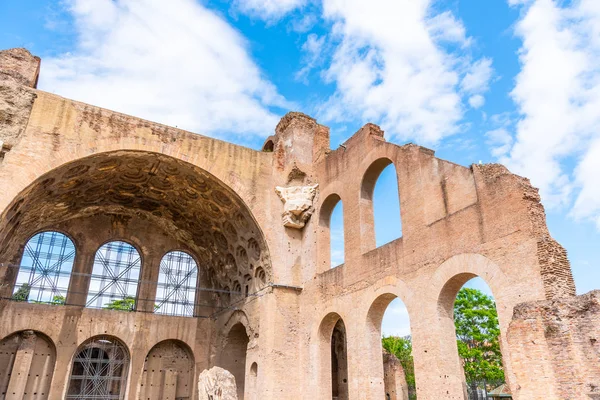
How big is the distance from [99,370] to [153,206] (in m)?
5.74

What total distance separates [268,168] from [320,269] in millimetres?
3681

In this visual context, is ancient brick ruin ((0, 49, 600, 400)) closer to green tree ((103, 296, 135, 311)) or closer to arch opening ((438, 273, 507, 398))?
green tree ((103, 296, 135, 311))

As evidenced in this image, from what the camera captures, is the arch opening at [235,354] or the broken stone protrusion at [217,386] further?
the arch opening at [235,354]

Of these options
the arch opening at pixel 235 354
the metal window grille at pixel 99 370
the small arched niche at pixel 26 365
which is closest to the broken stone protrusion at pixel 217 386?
the arch opening at pixel 235 354

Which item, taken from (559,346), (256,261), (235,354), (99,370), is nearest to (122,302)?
(99,370)

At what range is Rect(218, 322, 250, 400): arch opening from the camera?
16062mm

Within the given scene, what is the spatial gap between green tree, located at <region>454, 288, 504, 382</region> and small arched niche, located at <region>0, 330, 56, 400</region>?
17075 millimetres

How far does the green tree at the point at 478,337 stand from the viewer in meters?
23.0

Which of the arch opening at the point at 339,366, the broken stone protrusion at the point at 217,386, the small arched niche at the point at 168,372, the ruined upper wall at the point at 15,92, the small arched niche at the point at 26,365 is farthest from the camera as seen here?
the small arched niche at the point at 168,372

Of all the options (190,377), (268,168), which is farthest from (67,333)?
(268,168)

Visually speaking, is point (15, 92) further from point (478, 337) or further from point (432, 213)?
point (478, 337)

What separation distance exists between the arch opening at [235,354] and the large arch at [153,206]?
1.67 metres

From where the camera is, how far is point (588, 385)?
6.48m

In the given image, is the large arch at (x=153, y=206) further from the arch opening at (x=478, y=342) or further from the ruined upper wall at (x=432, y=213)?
the arch opening at (x=478, y=342)
